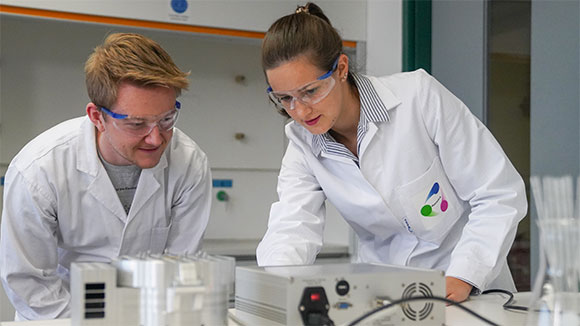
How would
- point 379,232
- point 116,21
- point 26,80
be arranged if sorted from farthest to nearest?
point 26,80 < point 116,21 < point 379,232

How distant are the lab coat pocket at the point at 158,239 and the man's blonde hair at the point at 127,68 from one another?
0.43 meters

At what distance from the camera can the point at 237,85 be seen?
3.70 metres

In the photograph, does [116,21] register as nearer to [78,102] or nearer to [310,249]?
[78,102]

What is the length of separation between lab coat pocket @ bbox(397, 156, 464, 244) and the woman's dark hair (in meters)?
0.36

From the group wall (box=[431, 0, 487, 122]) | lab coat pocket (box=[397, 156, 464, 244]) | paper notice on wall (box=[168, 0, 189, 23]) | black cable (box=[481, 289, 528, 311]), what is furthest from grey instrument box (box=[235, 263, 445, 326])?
wall (box=[431, 0, 487, 122])

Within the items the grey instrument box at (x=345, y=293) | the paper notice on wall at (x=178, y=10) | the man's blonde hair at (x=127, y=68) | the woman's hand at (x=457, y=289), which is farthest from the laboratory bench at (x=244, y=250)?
the grey instrument box at (x=345, y=293)

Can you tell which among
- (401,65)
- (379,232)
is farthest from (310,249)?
(401,65)

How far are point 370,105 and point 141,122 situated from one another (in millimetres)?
577

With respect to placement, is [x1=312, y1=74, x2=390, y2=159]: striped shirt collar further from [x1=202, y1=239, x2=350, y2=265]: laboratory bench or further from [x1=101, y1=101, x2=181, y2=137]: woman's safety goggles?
[x1=202, y1=239, x2=350, y2=265]: laboratory bench

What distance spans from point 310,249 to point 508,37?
1.75 meters

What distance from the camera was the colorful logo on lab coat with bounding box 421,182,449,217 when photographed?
164cm

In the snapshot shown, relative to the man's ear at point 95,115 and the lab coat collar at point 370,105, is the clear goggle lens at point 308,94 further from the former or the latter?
the man's ear at point 95,115

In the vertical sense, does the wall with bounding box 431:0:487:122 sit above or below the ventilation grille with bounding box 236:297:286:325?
above

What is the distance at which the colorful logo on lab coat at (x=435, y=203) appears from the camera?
1.64 metres
